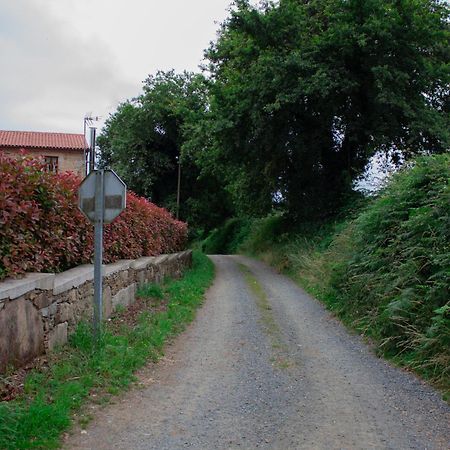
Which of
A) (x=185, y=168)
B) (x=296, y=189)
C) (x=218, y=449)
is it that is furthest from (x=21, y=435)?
(x=185, y=168)

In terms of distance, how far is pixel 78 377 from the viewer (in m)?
5.04

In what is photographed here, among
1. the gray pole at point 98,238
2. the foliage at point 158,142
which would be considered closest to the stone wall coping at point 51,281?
the gray pole at point 98,238

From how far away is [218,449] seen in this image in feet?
12.6

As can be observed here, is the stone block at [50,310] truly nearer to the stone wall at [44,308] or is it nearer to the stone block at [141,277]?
the stone wall at [44,308]

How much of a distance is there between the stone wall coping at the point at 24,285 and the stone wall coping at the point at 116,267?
223 cm

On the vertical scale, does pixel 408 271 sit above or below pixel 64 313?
above

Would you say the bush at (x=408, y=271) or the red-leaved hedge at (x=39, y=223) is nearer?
the red-leaved hedge at (x=39, y=223)

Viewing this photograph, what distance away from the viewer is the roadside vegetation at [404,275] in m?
6.04

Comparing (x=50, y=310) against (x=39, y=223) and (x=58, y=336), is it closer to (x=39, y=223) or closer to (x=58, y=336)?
(x=58, y=336)

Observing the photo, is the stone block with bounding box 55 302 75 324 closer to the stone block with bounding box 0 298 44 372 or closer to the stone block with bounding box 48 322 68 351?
the stone block with bounding box 48 322 68 351

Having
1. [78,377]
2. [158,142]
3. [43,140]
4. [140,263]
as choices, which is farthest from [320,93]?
[43,140]

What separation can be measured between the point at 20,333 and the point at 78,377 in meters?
0.77

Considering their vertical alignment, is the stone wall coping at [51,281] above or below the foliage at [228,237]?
below

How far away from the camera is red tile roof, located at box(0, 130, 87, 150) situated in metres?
33.3
